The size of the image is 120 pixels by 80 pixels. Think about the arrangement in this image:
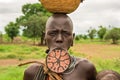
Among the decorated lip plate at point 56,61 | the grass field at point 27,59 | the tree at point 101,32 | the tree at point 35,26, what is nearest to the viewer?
the decorated lip plate at point 56,61

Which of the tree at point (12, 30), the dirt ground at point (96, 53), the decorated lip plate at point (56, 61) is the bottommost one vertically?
the dirt ground at point (96, 53)

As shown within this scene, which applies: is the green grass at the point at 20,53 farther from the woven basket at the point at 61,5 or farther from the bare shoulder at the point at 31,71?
the woven basket at the point at 61,5

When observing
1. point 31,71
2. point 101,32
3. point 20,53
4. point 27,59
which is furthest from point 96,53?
point 101,32

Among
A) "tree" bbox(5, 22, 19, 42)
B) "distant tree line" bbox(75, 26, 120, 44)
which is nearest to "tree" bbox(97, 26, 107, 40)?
"distant tree line" bbox(75, 26, 120, 44)

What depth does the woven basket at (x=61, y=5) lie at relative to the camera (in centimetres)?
223

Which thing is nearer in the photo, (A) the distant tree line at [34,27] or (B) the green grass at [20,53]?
(B) the green grass at [20,53]

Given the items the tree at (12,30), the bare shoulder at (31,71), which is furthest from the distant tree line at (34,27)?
the bare shoulder at (31,71)

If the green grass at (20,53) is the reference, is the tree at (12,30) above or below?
above

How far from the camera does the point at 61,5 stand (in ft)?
7.35

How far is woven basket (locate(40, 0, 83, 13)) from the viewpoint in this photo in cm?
223

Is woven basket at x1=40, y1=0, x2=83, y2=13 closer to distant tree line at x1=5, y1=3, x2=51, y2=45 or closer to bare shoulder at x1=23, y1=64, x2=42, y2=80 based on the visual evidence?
bare shoulder at x1=23, y1=64, x2=42, y2=80

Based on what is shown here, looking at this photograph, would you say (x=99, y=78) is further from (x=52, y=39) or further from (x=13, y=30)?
(x=13, y=30)

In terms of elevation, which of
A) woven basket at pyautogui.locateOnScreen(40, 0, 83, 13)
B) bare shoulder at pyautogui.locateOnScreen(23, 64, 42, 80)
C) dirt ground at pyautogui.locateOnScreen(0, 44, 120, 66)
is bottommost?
dirt ground at pyautogui.locateOnScreen(0, 44, 120, 66)

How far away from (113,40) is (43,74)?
172 feet
